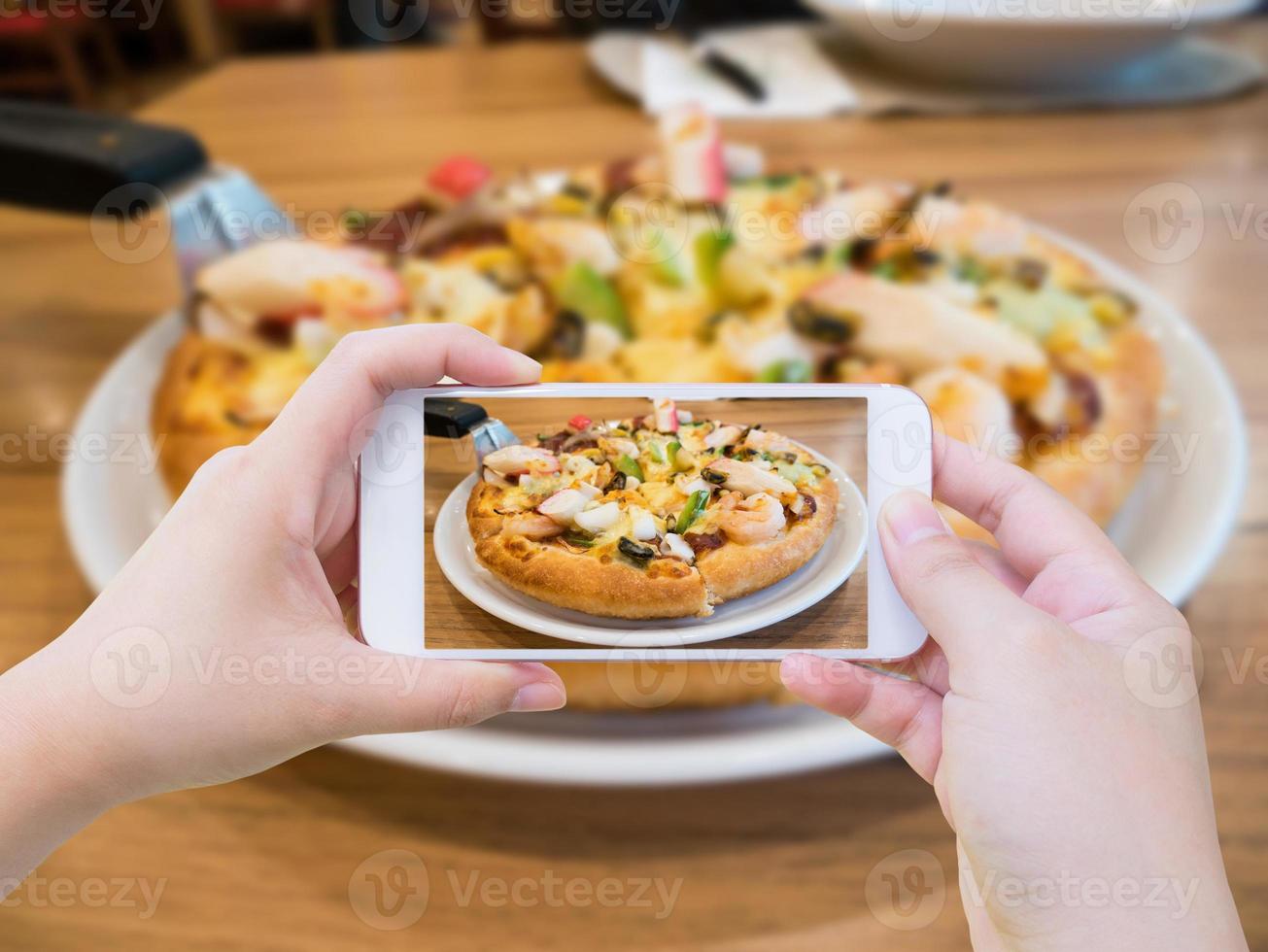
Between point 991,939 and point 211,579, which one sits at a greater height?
point 211,579

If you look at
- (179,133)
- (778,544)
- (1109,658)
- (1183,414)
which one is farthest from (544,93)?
(1109,658)

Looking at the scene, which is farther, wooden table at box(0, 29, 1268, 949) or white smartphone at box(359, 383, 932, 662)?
wooden table at box(0, 29, 1268, 949)

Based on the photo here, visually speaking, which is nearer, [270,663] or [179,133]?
[270,663]

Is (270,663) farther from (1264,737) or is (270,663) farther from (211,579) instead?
(1264,737)

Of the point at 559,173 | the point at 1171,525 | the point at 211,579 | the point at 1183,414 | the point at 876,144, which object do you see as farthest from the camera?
the point at 876,144

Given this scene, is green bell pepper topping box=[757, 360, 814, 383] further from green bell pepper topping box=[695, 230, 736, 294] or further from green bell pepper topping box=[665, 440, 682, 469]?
green bell pepper topping box=[665, 440, 682, 469]

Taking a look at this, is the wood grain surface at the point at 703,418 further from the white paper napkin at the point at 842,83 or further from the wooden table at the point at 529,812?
the white paper napkin at the point at 842,83

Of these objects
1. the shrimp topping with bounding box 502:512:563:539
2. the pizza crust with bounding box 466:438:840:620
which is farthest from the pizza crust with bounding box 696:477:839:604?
the shrimp topping with bounding box 502:512:563:539

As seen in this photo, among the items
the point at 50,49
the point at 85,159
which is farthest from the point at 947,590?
the point at 50,49

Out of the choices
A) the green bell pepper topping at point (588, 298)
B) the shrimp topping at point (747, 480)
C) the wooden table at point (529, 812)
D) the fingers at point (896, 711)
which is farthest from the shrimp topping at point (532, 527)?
the green bell pepper topping at point (588, 298)
